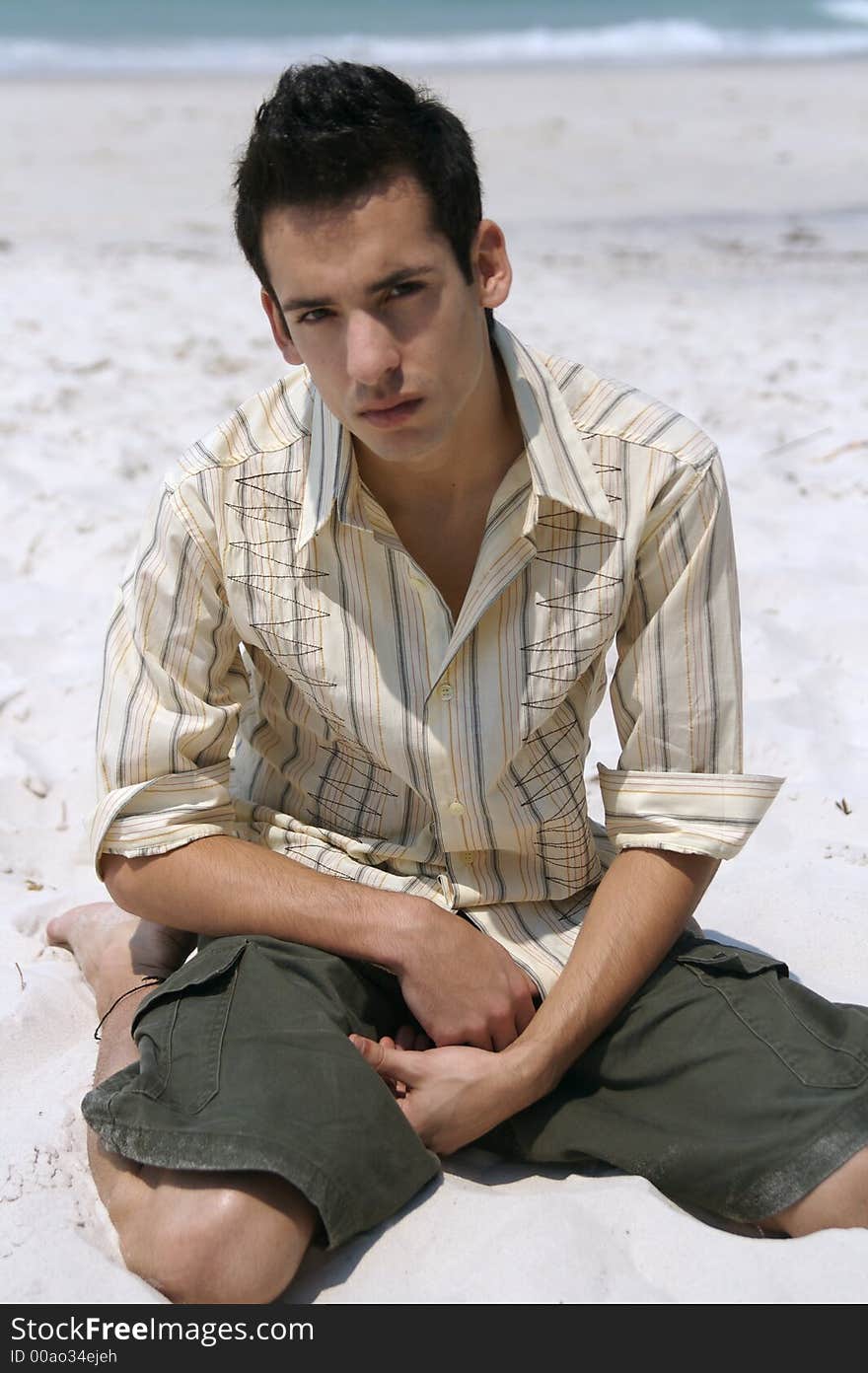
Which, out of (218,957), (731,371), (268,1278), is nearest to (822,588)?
(731,371)

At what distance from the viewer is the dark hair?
2096 mm

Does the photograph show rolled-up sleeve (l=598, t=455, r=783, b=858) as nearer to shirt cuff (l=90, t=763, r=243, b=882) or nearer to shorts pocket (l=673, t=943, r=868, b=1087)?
shorts pocket (l=673, t=943, r=868, b=1087)

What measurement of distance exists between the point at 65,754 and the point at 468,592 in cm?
174

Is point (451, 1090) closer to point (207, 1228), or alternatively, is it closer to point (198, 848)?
point (207, 1228)

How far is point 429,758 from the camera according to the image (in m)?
2.34

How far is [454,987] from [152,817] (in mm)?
556

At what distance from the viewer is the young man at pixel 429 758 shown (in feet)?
7.00

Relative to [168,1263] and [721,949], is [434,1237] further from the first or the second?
[721,949]

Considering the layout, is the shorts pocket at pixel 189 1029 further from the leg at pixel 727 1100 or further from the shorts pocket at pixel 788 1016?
the shorts pocket at pixel 788 1016

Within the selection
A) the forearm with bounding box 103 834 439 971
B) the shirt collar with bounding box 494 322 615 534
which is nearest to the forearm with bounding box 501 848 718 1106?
the forearm with bounding box 103 834 439 971

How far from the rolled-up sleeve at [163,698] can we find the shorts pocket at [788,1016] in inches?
33.9

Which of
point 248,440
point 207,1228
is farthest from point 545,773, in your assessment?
point 207,1228

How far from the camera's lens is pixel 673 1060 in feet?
7.50

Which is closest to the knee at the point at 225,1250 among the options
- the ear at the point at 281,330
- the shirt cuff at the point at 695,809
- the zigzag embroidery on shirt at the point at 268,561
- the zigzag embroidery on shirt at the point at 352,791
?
the zigzag embroidery on shirt at the point at 352,791
